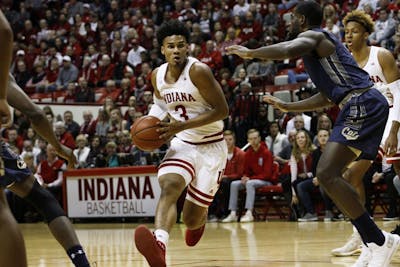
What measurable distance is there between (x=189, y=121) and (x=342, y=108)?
Result: 3.72ft

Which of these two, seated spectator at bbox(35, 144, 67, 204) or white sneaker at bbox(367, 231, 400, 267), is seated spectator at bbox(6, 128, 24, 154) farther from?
white sneaker at bbox(367, 231, 400, 267)

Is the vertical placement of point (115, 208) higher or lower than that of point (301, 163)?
lower

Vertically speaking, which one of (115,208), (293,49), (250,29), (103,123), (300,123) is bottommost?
(115,208)

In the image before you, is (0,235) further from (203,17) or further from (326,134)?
(203,17)

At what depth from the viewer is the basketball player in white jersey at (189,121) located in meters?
5.96

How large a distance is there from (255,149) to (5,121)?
1015 cm

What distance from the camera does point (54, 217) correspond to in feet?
15.7

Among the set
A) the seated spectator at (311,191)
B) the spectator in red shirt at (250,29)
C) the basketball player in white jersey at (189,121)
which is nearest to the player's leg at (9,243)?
the basketball player in white jersey at (189,121)

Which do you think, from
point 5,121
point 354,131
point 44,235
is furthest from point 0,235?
point 44,235

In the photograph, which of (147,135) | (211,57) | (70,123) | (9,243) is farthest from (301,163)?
(9,243)

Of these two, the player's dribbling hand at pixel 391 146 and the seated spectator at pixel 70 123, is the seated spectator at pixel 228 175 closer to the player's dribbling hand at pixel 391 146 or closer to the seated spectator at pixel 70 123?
the seated spectator at pixel 70 123

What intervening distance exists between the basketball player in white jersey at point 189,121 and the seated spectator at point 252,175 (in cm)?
661

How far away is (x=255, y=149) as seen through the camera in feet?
43.4

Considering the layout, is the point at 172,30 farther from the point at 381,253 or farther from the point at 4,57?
the point at 4,57
